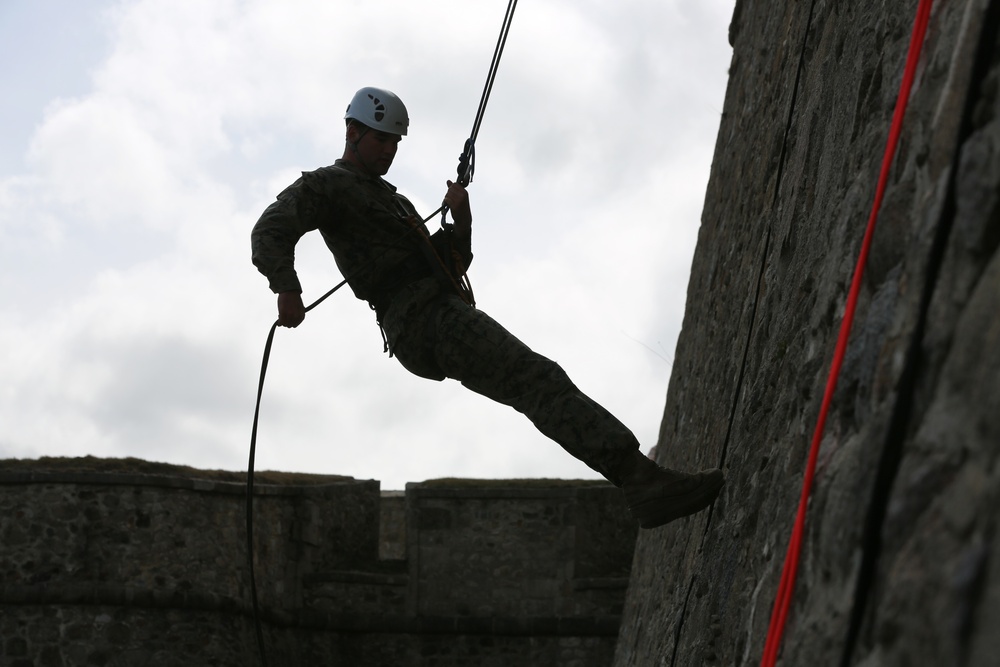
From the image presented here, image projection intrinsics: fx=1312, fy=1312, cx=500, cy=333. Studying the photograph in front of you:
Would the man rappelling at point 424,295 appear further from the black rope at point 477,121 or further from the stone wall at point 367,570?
the stone wall at point 367,570

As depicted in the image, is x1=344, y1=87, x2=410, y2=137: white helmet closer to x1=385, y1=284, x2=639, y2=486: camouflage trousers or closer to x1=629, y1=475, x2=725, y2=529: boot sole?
x1=385, y1=284, x2=639, y2=486: camouflage trousers

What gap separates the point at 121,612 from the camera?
45.6 ft

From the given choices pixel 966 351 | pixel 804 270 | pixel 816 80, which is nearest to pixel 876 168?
pixel 804 270

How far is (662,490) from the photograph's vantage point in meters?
4.51

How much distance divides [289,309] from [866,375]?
278 centimetres

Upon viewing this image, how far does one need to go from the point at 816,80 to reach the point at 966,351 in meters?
3.36

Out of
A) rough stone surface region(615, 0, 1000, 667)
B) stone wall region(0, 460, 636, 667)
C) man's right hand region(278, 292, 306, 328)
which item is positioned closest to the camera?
rough stone surface region(615, 0, 1000, 667)

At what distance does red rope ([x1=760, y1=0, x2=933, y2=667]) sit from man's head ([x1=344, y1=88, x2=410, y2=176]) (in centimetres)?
278

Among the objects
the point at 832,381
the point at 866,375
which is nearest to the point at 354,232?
the point at 832,381

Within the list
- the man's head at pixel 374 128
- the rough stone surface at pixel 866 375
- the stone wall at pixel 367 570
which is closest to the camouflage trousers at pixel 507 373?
the rough stone surface at pixel 866 375

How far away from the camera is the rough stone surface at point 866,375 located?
5.92 ft

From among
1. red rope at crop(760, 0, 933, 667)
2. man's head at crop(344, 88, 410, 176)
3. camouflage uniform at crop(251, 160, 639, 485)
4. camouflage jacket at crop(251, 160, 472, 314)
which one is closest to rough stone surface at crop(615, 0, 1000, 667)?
red rope at crop(760, 0, 933, 667)

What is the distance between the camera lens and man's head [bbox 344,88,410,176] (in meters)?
5.22

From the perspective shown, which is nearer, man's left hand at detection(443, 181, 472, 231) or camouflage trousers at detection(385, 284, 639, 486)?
camouflage trousers at detection(385, 284, 639, 486)
